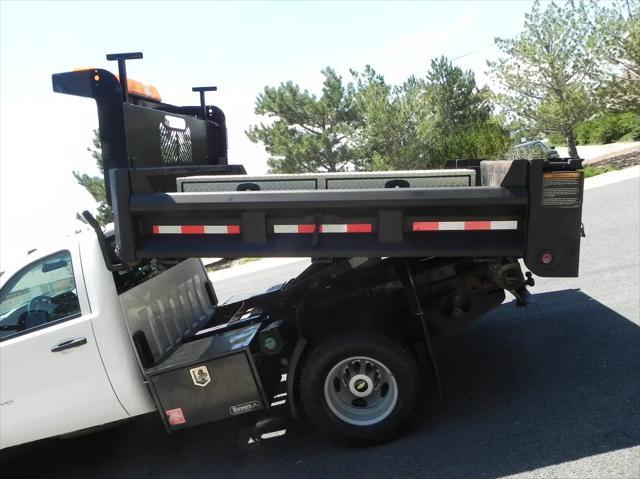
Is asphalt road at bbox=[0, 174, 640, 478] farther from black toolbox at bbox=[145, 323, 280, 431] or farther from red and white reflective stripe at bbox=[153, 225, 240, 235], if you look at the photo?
red and white reflective stripe at bbox=[153, 225, 240, 235]

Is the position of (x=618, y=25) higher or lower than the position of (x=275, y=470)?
higher

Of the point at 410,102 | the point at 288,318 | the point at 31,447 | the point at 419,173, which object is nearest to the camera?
the point at 419,173

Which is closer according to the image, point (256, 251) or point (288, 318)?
point (256, 251)

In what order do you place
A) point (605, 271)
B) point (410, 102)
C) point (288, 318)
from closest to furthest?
1. point (288, 318)
2. point (605, 271)
3. point (410, 102)

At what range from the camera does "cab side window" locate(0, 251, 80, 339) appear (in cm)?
398

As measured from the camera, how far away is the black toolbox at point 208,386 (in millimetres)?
3957

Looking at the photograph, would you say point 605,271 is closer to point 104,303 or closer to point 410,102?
point 104,303

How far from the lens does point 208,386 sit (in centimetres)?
399

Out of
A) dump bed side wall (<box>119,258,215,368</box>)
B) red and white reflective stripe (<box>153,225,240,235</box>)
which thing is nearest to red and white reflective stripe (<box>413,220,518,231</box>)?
red and white reflective stripe (<box>153,225,240,235</box>)

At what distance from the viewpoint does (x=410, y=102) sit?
23.4 metres

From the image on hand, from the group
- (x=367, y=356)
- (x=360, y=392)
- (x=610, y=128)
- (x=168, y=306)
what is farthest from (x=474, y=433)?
(x=610, y=128)

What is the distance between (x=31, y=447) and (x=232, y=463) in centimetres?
210

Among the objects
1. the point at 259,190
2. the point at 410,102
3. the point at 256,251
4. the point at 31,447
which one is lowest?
the point at 31,447

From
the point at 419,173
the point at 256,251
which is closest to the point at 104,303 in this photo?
the point at 256,251
